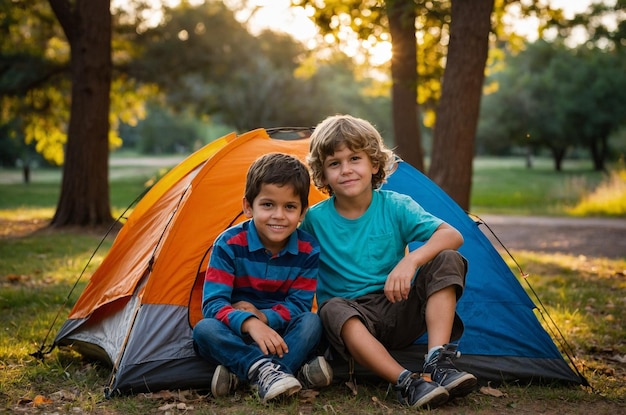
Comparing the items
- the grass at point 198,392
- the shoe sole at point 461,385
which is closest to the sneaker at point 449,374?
the shoe sole at point 461,385

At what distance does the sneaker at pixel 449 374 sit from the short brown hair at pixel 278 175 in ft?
3.36

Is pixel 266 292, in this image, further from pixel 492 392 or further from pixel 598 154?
pixel 598 154

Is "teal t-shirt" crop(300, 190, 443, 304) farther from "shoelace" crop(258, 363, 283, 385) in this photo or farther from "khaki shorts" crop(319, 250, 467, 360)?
"shoelace" crop(258, 363, 283, 385)

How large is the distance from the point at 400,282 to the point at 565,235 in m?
10.0

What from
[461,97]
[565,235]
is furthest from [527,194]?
[461,97]

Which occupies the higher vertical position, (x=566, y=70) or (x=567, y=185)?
(x=566, y=70)

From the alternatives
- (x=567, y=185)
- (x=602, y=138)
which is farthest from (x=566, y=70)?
(x=567, y=185)

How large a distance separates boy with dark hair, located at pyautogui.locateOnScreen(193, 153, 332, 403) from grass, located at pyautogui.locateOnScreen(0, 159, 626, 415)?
0.19 m

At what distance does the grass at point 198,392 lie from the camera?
349 centimetres

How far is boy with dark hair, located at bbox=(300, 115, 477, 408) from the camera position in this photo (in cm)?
343

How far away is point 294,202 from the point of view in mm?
3617

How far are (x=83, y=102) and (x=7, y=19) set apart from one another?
4.07m

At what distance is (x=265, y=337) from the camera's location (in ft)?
11.0

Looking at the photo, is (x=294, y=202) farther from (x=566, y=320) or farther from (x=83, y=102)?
(x=83, y=102)
